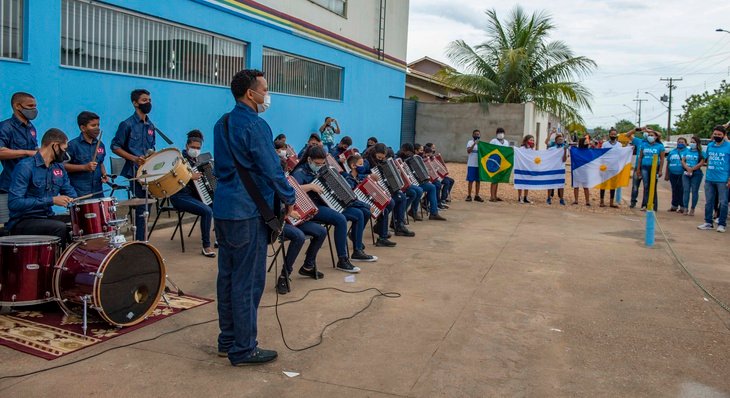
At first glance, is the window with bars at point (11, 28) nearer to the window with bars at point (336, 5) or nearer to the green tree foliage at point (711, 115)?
the window with bars at point (336, 5)

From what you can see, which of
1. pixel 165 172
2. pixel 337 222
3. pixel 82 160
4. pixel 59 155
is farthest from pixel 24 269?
pixel 337 222

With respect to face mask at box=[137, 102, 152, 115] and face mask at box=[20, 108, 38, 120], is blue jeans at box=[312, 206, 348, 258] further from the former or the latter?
face mask at box=[20, 108, 38, 120]

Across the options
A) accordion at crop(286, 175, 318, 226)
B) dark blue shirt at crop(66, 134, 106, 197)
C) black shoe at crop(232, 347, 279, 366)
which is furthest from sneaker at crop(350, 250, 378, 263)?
black shoe at crop(232, 347, 279, 366)

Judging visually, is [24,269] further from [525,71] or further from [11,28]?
[525,71]

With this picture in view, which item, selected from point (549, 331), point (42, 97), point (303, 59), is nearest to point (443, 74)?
point (303, 59)

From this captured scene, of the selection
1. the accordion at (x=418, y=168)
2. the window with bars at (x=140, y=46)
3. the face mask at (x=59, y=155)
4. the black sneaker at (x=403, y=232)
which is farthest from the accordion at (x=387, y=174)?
the face mask at (x=59, y=155)

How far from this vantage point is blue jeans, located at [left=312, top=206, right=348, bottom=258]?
7562mm

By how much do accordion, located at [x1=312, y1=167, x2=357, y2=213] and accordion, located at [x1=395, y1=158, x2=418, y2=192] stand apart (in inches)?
99.6

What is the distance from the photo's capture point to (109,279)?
4875 mm

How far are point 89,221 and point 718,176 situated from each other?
458 inches

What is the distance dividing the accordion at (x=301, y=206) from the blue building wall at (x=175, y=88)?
4247 mm

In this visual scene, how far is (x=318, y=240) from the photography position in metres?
7.23

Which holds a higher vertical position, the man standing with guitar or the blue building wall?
the blue building wall

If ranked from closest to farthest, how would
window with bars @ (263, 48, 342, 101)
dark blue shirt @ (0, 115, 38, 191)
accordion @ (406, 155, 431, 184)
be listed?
dark blue shirt @ (0, 115, 38, 191)
accordion @ (406, 155, 431, 184)
window with bars @ (263, 48, 342, 101)
